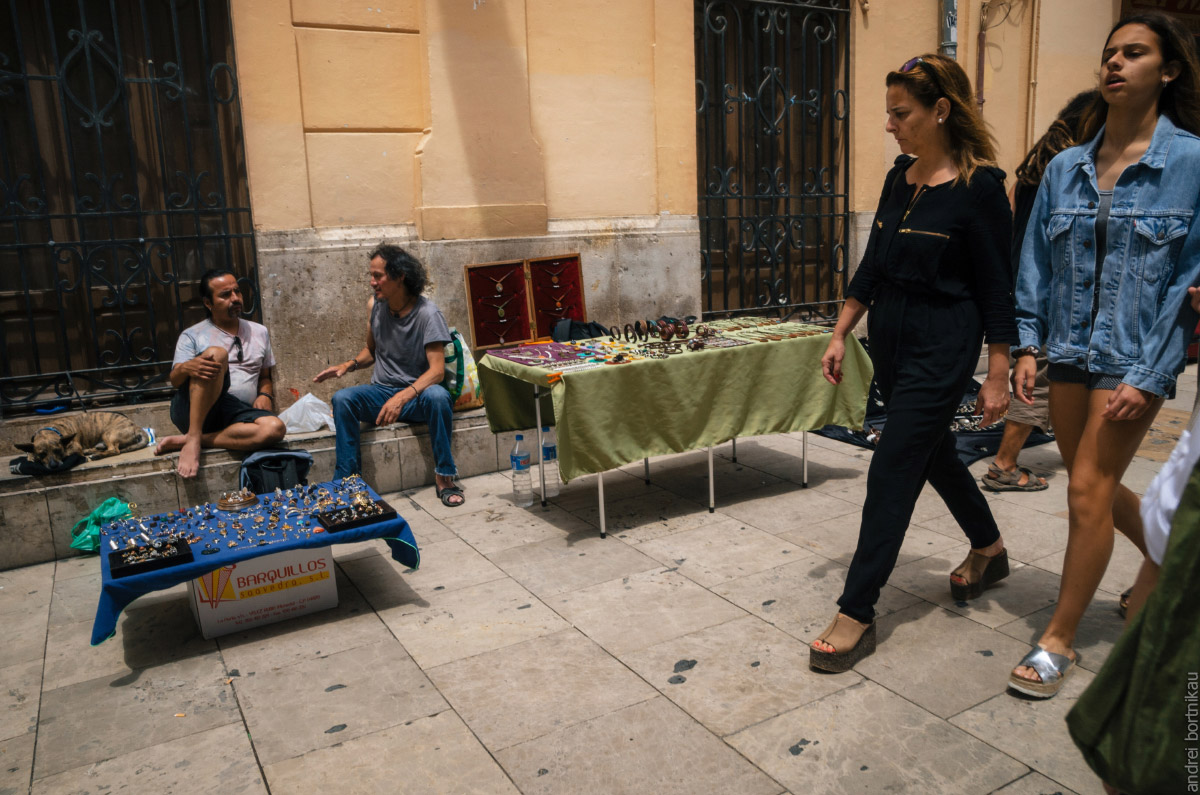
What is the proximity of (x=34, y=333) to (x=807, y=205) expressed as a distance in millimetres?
6315

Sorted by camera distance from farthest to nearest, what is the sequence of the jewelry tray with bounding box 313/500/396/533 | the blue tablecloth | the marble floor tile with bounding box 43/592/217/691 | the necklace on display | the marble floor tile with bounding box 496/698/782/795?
the necklace on display → the jewelry tray with bounding box 313/500/396/533 → the marble floor tile with bounding box 43/592/217/691 → the blue tablecloth → the marble floor tile with bounding box 496/698/782/795

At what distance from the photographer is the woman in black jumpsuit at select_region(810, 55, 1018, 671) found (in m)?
2.92

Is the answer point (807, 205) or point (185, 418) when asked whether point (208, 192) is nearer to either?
point (185, 418)

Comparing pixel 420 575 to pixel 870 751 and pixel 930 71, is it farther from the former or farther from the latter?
pixel 930 71

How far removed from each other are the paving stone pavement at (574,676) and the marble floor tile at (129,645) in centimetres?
1

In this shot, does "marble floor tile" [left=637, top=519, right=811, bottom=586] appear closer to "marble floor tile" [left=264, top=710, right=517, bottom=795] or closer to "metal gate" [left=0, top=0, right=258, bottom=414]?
"marble floor tile" [left=264, top=710, right=517, bottom=795]

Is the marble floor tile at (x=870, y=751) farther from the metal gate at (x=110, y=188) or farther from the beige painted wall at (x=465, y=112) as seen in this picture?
the metal gate at (x=110, y=188)

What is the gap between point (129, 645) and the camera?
11.7ft

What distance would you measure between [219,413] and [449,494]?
1.35 meters

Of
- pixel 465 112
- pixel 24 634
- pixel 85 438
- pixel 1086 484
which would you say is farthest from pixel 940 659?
pixel 465 112

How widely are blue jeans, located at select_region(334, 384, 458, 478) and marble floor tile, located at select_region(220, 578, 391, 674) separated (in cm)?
145

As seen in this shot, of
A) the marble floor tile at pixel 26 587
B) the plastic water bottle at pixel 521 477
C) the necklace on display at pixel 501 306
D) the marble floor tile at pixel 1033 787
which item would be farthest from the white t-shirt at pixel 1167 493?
the necklace on display at pixel 501 306

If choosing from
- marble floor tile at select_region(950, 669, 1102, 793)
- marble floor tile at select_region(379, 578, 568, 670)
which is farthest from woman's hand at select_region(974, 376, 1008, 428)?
marble floor tile at select_region(379, 578, 568, 670)

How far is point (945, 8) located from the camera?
8.09m
